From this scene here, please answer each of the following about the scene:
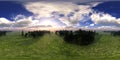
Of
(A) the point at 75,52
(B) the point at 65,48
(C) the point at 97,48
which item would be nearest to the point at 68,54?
(A) the point at 75,52

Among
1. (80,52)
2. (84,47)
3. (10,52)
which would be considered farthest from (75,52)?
(10,52)

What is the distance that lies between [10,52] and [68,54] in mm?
42320

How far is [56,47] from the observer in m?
198

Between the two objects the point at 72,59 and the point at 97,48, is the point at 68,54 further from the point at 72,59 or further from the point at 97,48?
the point at 97,48

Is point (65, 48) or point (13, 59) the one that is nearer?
point (13, 59)

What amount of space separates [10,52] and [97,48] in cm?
6798

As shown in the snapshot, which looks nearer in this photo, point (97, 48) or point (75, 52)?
point (75, 52)

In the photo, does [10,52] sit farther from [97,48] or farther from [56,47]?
[97,48]

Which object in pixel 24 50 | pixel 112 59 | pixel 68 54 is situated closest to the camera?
pixel 112 59

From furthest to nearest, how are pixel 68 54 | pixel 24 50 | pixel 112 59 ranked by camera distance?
pixel 24 50, pixel 68 54, pixel 112 59

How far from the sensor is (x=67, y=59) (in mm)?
149625

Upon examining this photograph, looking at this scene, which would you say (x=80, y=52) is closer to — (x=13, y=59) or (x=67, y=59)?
(x=67, y=59)

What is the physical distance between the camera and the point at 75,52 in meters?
181

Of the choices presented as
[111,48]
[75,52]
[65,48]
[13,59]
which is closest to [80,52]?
[75,52]
